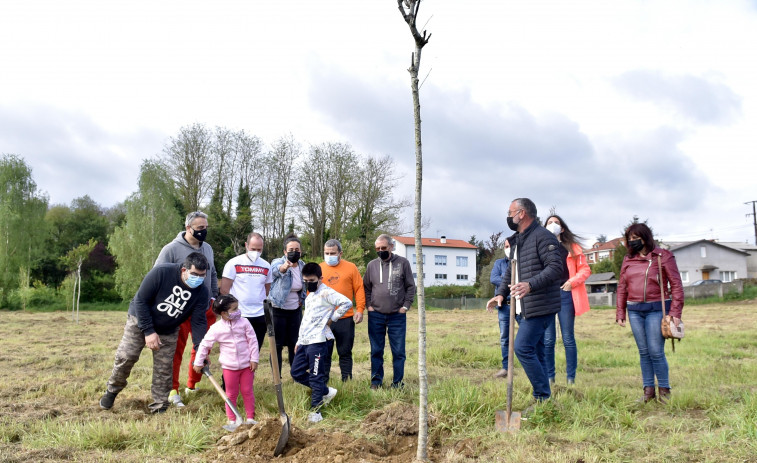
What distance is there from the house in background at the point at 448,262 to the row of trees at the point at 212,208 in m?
26.8

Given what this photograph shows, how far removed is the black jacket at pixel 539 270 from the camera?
4547 mm

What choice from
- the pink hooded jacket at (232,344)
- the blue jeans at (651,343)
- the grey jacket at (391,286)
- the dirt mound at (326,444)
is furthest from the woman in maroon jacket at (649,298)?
the pink hooded jacket at (232,344)

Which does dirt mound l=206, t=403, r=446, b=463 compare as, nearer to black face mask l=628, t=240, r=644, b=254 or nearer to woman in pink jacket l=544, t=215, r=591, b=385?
woman in pink jacket l=544, t=215, r=591, b=385

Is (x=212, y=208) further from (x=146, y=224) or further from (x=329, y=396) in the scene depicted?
(x=329, y=396)

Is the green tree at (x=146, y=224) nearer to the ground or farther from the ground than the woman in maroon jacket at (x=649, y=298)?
farther from the ground

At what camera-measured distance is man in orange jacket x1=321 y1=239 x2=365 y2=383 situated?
6.01m

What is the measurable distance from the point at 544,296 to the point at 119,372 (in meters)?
4.12

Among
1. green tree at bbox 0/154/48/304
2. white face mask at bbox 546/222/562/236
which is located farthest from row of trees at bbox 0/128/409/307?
white face mask at bbox 546/222/562/236

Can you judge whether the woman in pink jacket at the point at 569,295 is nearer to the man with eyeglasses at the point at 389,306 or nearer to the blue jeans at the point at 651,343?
the blue jeans at the point at 651,343

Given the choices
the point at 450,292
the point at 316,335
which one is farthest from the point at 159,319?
the point at 450,292

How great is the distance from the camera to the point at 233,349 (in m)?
4.70

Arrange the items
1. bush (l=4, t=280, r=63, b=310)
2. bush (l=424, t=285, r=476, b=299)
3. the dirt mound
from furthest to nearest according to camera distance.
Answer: bush (l=424, t=285, r=476, b=299), bush (l=4, t=280, r=63, b=310), the dirt mound

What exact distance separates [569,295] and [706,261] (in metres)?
52.2

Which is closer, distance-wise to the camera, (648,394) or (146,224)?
(648,394)
